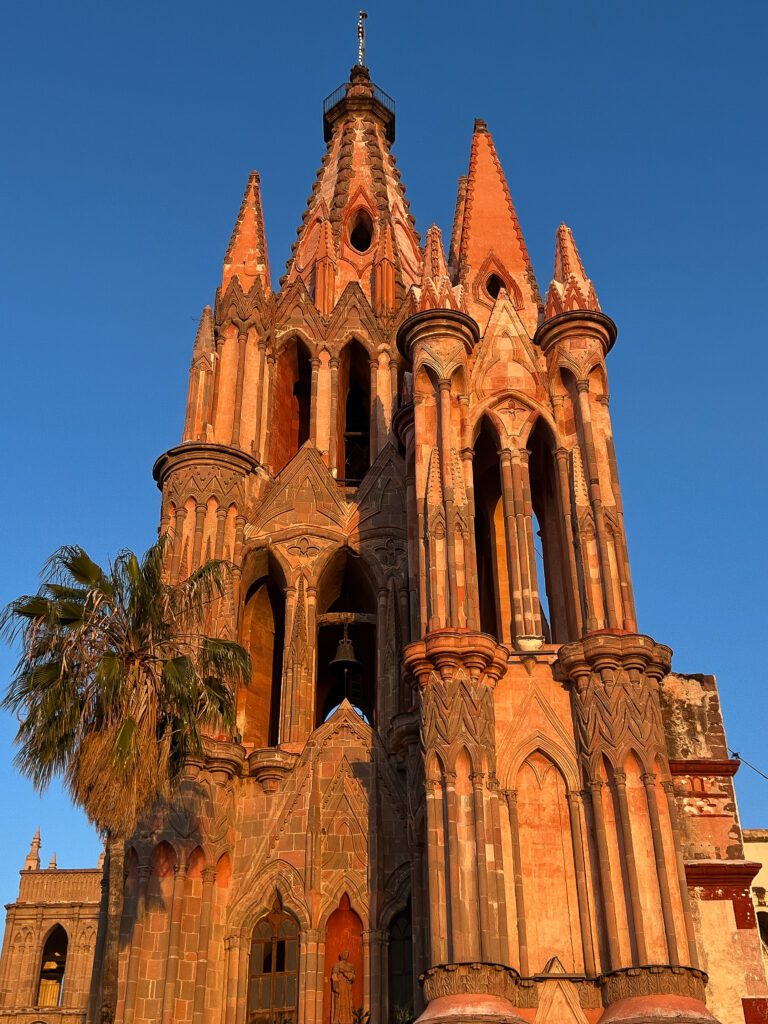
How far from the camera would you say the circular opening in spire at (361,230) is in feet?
122

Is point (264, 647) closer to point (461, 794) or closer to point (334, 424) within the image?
point (334, 424)

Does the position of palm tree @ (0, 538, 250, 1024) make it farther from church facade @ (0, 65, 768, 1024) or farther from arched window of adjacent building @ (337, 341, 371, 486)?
arched window of adjacent building @ (337, 341, 371, 486)

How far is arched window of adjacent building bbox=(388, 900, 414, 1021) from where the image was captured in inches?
858

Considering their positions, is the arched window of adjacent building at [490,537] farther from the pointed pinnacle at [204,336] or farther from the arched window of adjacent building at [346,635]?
the pointed pinnacle at [204,336]

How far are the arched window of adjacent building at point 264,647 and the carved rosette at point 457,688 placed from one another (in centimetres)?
681

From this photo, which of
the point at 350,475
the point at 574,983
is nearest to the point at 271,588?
the point at 350,475

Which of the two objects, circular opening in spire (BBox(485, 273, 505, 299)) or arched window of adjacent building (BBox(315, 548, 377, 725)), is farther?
circular opening in spire (BBox(485, 273, 505, 299))

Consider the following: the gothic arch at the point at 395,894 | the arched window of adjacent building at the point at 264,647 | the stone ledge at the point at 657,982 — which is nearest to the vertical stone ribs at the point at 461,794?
the stone ledge at the point at 657,982

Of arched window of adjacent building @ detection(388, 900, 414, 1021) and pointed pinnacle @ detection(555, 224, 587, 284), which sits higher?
pointed pinnacle @ detection(555, 224, 587, 284)

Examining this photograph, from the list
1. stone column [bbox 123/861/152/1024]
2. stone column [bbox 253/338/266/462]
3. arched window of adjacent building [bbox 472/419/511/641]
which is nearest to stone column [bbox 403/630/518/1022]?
arched window of adjacent building [bbox 472/419/511/641]

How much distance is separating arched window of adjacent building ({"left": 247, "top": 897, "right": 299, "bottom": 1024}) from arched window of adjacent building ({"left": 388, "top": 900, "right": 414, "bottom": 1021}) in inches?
Answer: 63.3

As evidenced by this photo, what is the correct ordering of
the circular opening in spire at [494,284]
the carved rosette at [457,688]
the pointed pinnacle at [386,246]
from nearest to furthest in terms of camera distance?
the carved rosette at [457,688]
the circular opening in spire at [494,284]
the pointed pinnacle at [386,246]

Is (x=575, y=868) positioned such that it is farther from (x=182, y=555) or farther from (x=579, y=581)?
(x=182, y=555)

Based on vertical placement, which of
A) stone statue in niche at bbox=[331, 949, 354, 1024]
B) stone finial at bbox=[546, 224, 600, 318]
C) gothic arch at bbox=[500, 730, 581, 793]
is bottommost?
stone statue in niche at bbox=[331, 949, 354, 1024]
